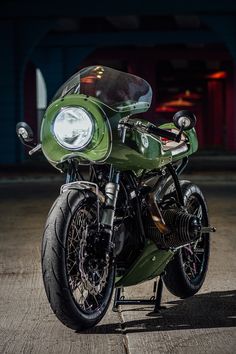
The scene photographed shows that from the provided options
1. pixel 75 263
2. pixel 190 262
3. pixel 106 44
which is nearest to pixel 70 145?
pixel 75 263

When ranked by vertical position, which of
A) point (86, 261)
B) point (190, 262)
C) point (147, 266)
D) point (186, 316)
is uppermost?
point (86, 261)

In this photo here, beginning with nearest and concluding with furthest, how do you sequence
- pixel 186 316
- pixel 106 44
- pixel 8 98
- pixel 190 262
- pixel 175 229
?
pixel 186 316 < pixel 175 229 < pixel 190 262 < pixel 8 98 < pixel 106 44

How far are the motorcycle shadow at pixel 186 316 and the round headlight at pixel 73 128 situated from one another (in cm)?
107

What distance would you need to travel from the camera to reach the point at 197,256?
627 cm

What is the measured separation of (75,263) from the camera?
4.90 meters

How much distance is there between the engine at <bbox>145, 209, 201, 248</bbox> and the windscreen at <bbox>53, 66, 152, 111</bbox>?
2.34 ft

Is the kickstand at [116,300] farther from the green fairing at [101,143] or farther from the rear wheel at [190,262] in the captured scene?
the green fairing at [101,143]

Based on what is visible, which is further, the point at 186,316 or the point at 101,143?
the point at 186,316

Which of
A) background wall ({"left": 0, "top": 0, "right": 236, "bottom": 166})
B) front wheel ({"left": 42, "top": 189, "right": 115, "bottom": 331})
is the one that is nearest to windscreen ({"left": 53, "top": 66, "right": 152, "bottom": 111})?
front wheel ({"left": 42, "top": 189, "right": 115, "bottom": 331})

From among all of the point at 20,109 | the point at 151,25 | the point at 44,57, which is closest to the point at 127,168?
the point at 20,109

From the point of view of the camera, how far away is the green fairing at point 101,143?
16.1 feet

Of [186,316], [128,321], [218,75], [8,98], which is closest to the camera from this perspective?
[128,321]

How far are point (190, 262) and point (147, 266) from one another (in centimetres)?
86

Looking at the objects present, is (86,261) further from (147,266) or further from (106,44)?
(106,44)
